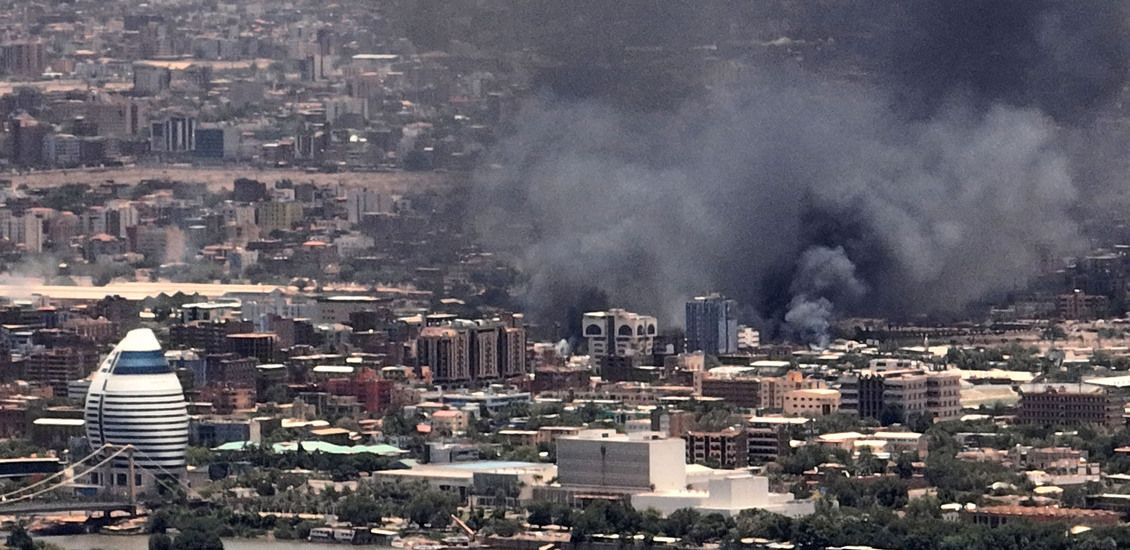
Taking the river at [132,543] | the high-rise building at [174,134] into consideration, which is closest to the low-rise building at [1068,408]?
the river at [132,543]

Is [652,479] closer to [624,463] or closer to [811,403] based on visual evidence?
[624,463]

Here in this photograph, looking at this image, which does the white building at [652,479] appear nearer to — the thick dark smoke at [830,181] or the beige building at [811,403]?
the beige building at [811,403]

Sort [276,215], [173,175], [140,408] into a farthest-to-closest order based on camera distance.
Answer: [173,175], [276,215], [140,408]

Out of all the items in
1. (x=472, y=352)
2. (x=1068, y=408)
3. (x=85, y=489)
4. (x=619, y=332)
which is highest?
(x=619, y=332)

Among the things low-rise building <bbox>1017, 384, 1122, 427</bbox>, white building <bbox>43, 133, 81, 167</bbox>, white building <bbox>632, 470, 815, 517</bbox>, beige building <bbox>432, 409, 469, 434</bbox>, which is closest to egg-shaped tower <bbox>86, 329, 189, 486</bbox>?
beige building <bbox>432, 409, 469, 434</bbox>

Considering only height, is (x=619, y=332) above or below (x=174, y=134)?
below

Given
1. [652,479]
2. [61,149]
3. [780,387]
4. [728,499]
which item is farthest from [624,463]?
[61,149]
